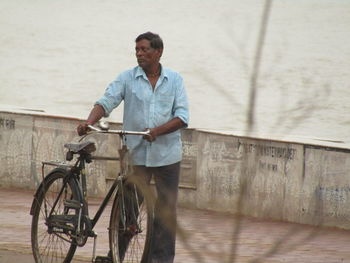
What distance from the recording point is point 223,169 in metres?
10.8

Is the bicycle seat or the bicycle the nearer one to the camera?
the bicycle

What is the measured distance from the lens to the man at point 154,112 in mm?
6379

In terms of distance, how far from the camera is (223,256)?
257 centimetres

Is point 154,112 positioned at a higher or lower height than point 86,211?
higher

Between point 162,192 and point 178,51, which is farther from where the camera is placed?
point 178,51

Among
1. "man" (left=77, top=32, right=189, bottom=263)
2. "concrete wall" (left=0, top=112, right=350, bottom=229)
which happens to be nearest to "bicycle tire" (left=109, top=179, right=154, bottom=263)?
"man" (left=77, top=32, right=189, bottom=263)

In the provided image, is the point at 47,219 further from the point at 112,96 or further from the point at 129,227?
the point at 112,96

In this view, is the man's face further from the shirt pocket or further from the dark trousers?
the dark trousers

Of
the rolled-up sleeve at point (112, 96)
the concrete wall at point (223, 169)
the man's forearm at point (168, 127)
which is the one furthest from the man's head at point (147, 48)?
the concrete wall at point (223, 169)

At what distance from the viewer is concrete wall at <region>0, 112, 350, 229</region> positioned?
32.5 feet

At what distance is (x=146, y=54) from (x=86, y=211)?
1034 mm

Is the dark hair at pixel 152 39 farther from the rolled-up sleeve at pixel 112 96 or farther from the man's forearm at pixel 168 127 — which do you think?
the man's forearm at pixel 168 127

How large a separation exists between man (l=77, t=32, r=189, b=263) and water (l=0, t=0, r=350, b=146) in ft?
35.2

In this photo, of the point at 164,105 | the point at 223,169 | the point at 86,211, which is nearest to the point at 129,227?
the point at 86,211
